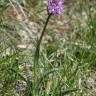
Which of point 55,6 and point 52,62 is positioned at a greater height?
point 55,6

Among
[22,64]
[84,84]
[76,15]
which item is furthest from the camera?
[76,15]

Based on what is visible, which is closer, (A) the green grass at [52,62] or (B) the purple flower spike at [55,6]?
(B) the purple flower spike at [55,6]

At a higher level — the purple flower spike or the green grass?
the purple flower spike

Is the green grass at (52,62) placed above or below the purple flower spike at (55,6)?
below

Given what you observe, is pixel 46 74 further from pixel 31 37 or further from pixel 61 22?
pixel 61 22

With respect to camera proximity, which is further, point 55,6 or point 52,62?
point 52,62

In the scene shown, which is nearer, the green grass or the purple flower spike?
the purple flower spike

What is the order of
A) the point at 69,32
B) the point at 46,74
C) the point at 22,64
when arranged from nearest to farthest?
the point at 46,74
the point at 22,64
the point at 69,32

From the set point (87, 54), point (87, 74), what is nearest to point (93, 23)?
point (87, 54)
